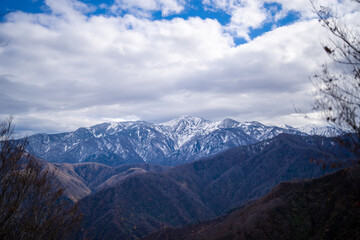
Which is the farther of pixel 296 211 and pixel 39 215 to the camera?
pixel 296 211

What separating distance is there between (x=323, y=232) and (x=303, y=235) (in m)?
12.1

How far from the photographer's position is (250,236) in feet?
250

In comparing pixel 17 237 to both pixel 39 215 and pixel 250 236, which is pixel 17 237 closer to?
pixel 39 215

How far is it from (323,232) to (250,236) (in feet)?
93.6

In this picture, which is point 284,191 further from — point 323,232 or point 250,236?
point 323,232

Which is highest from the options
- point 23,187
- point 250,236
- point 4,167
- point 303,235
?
point 4,167

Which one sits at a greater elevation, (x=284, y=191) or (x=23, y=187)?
(x=23, y=187)

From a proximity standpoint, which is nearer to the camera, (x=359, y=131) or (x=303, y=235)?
(x=359, y=131)

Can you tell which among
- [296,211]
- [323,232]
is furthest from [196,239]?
[323,232]

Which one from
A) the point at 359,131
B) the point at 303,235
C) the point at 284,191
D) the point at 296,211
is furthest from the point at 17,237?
the point at 284,191

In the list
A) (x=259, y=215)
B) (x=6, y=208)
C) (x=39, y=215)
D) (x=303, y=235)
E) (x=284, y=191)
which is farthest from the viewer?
(x=284, y=191)

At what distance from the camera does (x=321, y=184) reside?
3445 inches

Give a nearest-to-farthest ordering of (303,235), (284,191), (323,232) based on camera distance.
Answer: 1. (323,232)
2. (303,235)
3. (284,191)

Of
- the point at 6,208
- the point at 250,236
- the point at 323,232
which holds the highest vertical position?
the point at 6,208
